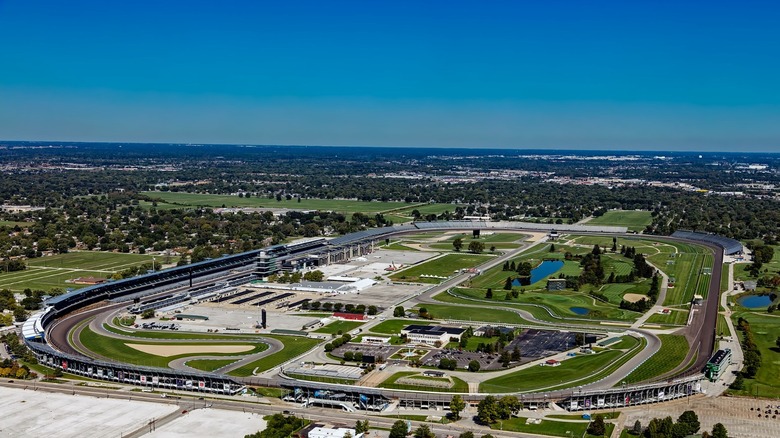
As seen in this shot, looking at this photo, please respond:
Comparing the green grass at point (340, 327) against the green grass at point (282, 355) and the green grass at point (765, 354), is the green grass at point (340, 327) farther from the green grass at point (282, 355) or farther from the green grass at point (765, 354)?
the green grass at point (765, 354)

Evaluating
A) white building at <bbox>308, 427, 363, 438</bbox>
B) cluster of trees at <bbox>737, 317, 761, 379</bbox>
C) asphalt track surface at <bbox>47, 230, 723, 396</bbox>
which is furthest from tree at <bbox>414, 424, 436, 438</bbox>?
cluster of trees at <bbox>737, 317, 761, 379</bbox>

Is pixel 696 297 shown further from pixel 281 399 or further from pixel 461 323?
pixel 281 399

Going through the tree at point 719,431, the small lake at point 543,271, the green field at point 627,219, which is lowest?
the small lake at point 543,271

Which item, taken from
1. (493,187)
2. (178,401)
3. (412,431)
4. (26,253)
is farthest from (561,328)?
(493,187)

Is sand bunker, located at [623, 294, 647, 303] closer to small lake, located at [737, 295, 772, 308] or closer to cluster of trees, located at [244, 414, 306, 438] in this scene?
small lake, located at [737, 295, 772, 308]

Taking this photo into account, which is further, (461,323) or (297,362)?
(461,323)

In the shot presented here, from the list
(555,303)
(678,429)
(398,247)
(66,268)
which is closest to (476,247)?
(398,247)

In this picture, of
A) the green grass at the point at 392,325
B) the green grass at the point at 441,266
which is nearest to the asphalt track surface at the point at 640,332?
the green grass at the point at 441,266
